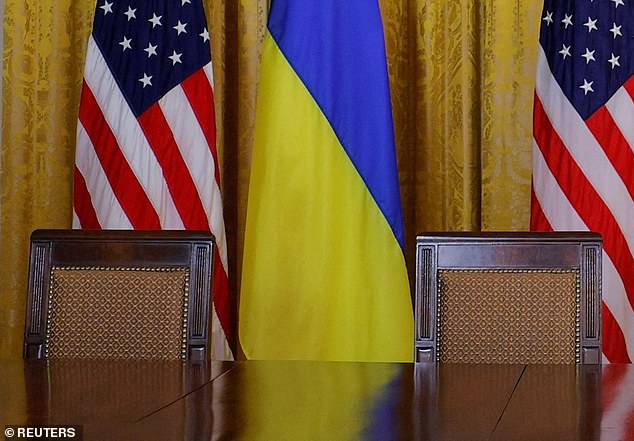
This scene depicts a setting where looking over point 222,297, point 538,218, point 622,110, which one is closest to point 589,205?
point 538,218

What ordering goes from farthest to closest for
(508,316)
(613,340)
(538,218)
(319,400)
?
1. (538,218)
2. (613,340)
3. (508,316)
4. (319,400)

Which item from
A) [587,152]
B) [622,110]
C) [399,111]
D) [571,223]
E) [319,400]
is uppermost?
[399,111]

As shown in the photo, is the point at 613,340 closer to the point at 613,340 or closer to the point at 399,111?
the point at 613,340

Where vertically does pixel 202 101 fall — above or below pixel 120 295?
above

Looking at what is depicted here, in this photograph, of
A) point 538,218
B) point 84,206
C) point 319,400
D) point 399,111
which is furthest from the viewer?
point 399,111

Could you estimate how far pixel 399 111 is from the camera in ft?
14.3

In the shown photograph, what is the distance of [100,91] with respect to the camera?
373 centimetres

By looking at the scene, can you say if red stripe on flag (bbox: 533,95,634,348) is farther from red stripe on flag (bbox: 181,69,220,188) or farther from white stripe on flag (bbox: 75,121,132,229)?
white stripe on flag (bbox: 75,121,132,229)

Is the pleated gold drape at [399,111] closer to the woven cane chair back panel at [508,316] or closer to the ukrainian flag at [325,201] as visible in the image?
the ukrainian flag at [325,201]

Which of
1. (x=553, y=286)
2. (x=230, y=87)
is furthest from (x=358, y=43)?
(x=553, y=286)

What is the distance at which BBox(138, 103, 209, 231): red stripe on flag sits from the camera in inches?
144

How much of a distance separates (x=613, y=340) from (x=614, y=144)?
2.33 ft

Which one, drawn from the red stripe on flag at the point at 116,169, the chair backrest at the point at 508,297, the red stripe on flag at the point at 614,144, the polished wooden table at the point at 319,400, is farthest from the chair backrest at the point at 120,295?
the red stripe on flag at the point at 614,144

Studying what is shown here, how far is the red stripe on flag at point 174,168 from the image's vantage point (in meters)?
3.67
